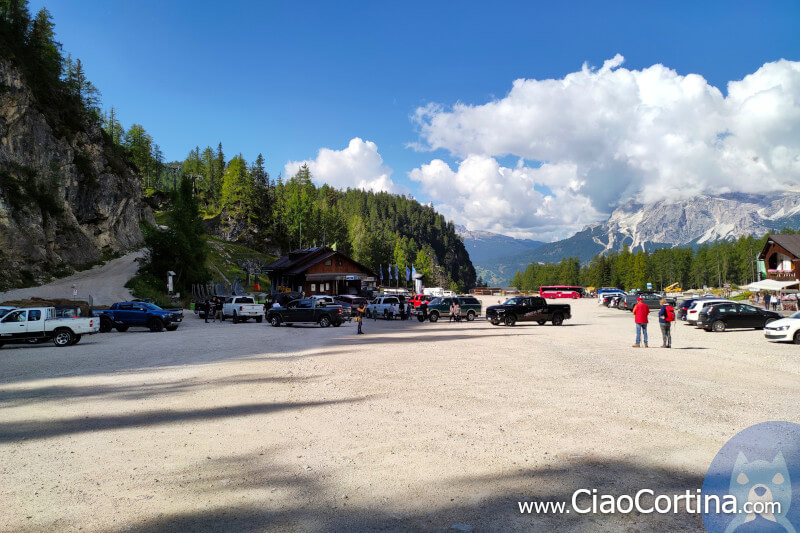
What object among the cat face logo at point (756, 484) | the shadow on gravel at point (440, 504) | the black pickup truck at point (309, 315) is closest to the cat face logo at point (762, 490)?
the cat face logo at point (756, 484)

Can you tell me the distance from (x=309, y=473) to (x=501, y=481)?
2427 millimetres

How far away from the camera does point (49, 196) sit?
5031cm

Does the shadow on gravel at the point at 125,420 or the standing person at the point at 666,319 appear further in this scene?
the standing person at the point at 666,319

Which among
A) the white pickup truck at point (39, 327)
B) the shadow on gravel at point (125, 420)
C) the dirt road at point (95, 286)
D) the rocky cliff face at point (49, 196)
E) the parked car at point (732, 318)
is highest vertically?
the rocky cliff face at point (49, 196)

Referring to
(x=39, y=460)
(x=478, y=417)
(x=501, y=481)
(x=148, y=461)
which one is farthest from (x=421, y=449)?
(x=39, y=460)

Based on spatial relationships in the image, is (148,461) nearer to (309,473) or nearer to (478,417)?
(309,473)

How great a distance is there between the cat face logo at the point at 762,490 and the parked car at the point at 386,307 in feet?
117

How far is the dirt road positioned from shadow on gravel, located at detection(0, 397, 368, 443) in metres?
34.4

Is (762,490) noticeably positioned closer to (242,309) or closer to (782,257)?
(242,309)

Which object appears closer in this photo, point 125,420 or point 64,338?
point 125,420

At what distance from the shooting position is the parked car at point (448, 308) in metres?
38.5

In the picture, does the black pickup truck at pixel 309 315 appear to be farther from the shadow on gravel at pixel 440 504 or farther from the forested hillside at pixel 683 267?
the forested hillside at pixel 683 267

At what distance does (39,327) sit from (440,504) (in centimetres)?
2341

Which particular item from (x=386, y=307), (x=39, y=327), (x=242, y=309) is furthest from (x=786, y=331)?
(x=242, y=309)
